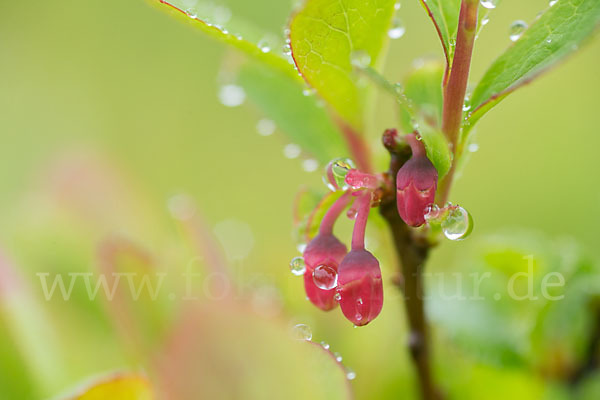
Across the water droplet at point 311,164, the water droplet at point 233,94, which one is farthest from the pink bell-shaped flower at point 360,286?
→ the water droplet at point 233,94

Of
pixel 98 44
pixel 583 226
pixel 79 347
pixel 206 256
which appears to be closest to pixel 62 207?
pixel 79 347

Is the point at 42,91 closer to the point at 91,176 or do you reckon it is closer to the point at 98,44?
the point at 98,44

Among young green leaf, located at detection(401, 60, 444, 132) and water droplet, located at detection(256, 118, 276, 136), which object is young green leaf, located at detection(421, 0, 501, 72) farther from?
water droplet, located at detection(256, 118, 276, 136)

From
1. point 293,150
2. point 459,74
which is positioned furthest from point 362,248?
point 293,150

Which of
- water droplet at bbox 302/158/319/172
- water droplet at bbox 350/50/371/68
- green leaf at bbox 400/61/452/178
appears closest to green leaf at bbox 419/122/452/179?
green leaf at bbox 400/61/452/178

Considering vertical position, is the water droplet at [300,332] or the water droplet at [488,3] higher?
the water droplet at [488,3]

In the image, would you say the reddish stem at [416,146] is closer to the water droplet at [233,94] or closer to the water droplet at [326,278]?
the water droplet at [326,278]
